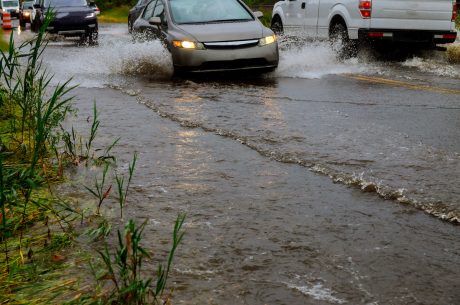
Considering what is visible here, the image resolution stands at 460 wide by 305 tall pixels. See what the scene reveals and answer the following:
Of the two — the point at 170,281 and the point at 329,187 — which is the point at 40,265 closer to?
the point at 170,281

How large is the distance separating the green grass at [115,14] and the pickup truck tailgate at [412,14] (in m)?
38.0

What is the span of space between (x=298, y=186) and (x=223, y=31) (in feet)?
23.0

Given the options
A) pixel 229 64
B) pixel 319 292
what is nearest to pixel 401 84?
pixel 229 64

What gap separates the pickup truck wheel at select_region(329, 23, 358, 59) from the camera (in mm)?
14762

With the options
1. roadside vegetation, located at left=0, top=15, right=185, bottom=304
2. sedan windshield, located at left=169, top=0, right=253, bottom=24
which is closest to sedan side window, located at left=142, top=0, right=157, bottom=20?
sedan windshield, located at left=169, top=0, right=253, bottom=24

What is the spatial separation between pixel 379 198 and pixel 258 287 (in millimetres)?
1759

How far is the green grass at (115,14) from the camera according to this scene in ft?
168

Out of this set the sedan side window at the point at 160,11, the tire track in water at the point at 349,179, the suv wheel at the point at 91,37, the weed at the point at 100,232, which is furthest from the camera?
the suv wheel at the point at 91,37

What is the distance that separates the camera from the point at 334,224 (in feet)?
13.5

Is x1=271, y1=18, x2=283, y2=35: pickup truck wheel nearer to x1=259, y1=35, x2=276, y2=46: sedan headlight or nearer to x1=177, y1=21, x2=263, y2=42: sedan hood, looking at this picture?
x1=177, y1=21, x2=263, y2=42: sedan hood

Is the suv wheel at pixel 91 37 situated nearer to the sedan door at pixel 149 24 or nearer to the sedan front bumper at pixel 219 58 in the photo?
the sedan door at pixel 149 24

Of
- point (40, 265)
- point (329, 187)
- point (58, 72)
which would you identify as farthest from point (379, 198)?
point (58, 72)

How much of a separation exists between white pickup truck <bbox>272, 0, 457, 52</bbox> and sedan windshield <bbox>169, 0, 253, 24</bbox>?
2566 mm

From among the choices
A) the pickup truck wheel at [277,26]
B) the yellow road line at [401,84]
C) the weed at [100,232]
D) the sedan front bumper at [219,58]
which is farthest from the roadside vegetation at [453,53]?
the weed at [100,232]
